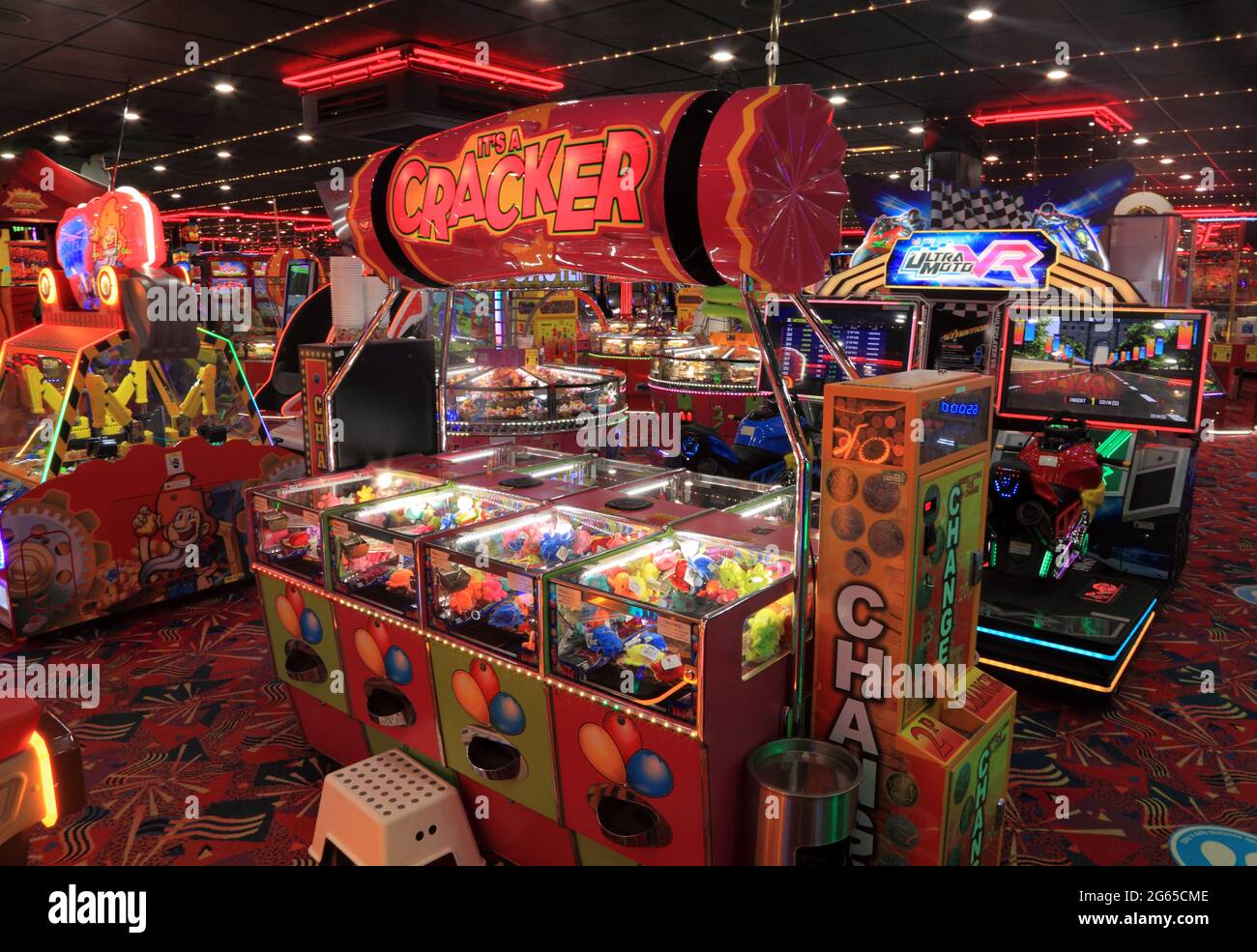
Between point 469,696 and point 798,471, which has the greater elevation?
point 798,471

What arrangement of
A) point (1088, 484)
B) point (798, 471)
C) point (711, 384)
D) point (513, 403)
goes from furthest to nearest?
point (711, 384) → point (513, 403) → point (1088, 484) → point (798, 471)

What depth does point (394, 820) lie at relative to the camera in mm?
2729

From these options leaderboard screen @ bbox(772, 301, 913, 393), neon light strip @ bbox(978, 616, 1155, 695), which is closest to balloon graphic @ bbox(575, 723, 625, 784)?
neon light strip @ bbox(978, 616, 1155, 695)

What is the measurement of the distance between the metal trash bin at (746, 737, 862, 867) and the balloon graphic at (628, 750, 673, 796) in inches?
9.3

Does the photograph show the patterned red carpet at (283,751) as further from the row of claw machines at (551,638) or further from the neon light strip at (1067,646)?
the row of claw machines at (551,638)

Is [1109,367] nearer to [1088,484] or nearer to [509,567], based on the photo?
[1088,484]

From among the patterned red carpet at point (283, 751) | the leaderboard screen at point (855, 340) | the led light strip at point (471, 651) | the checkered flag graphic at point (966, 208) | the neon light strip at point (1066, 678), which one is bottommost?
the patterned red carpet at point (283, 751)

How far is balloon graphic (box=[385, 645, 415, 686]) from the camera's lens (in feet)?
10.2

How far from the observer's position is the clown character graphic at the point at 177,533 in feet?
16.8

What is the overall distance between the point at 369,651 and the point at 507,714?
2.40ft

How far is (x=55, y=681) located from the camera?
4363 mm

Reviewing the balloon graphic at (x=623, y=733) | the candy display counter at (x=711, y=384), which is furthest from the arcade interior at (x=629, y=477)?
the candy display counter at (x=711, y=384)

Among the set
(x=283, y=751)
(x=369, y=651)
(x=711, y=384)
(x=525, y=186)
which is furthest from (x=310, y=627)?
(x=711, y=384)

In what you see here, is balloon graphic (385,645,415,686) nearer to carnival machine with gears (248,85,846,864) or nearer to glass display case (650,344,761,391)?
carnival machine with gears (248,85,846,864)
